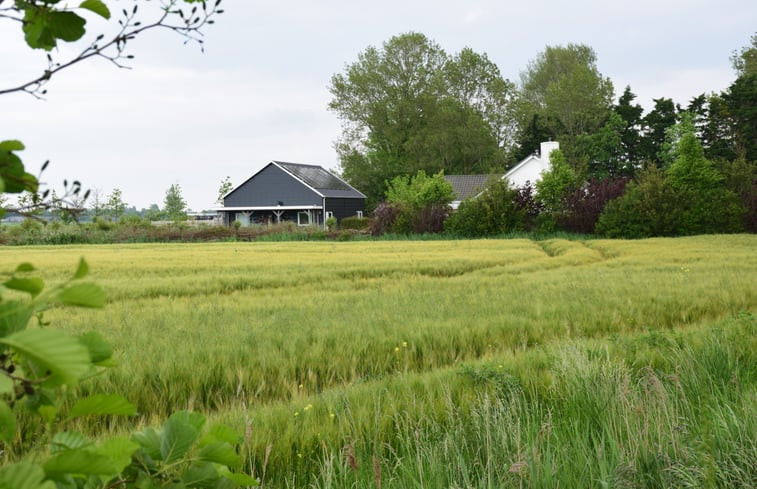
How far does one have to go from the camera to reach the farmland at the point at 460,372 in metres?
3.10

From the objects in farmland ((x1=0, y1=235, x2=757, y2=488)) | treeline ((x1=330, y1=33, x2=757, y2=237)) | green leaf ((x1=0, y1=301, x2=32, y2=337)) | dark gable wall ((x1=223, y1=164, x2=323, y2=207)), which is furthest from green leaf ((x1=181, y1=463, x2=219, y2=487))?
dark gable wall ((x1=223, y1=164, x2=323, y2=207))

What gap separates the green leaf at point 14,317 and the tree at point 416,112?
6395cm

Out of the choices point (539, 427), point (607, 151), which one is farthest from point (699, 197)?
point (539, 427)

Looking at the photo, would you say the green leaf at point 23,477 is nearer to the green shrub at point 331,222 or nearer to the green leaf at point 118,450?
the green leaf at point 118,450

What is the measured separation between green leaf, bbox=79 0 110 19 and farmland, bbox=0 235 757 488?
168 centimetres

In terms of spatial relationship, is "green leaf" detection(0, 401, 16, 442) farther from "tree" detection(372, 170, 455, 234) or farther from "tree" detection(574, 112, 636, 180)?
"tree" detection(574, 112, 636, 180)

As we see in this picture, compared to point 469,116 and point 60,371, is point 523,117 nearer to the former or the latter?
point 469,116

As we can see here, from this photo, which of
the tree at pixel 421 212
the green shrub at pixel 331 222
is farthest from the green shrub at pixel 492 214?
the green shrub at pixel 331 222

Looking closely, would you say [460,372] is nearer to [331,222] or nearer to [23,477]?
[23,477]

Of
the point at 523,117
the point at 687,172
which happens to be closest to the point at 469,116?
the point at 523,117

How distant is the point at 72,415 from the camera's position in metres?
1.00

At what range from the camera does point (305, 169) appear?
63.6m

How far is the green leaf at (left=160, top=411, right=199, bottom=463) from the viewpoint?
1.14 metres

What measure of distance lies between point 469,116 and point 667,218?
32990 mm
